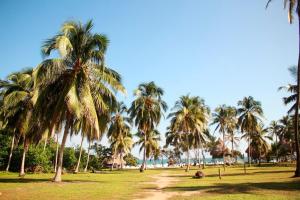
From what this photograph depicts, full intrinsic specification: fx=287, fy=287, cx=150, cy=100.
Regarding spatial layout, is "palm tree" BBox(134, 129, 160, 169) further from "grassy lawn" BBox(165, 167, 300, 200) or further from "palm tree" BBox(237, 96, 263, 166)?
"grassy lawn" BBox(165, 167, 300, 200)

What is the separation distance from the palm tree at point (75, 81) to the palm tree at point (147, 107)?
25697 mm

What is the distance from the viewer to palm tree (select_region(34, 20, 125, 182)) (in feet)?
73.9

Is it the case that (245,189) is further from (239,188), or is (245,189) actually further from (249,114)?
(249,114)

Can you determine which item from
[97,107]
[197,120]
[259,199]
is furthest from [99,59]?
[197,120]

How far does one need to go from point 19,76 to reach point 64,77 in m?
11.8

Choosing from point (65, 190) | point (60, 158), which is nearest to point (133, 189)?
point (65, 190)

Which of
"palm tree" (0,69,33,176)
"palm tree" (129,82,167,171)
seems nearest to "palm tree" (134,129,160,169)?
"palm tree" (129,82,167,171)

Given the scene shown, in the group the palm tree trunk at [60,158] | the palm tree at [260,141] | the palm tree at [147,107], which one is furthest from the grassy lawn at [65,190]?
the palm tree at [260,141]

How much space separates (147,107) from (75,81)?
29052 mm

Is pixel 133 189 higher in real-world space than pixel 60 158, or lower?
lower

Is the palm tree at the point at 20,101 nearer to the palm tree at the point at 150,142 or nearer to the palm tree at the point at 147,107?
the palm tree at the point at 147,107

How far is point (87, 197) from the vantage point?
49.1 feet

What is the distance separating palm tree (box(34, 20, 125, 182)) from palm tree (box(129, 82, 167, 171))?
84.3 feet

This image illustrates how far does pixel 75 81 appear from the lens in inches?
910
